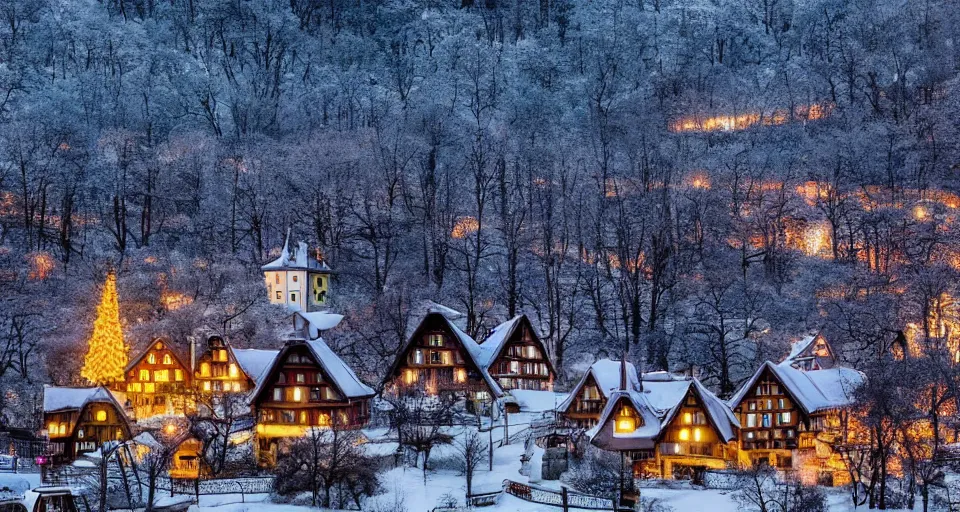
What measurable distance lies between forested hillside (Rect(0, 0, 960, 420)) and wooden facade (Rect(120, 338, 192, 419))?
17.0 feet

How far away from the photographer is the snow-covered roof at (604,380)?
73.3m

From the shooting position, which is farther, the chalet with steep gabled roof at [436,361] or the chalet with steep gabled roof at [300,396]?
the chalet with steep gabled roof at [436,361]

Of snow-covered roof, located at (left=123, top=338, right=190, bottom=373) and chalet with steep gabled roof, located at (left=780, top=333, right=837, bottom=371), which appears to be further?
snow-covered roof, located at (left=123, top=338, right=190, bottom=373)

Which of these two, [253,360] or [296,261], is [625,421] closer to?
[253,360]

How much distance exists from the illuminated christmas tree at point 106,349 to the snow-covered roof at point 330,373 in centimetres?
1279

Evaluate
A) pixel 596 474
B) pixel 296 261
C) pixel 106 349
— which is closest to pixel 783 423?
pixel 596 474

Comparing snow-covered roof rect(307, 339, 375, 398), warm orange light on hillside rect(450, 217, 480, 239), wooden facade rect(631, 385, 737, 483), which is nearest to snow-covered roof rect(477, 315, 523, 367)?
snow-covered roof rect(307, 339, 375, 398)

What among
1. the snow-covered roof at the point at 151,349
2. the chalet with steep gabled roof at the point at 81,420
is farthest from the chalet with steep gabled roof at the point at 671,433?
the snow-covered roof at the point at 151,349

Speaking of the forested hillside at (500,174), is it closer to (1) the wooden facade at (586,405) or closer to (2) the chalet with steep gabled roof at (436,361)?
(2) the chalet with steep gabled roof at (436,361)

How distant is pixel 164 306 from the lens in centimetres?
9506

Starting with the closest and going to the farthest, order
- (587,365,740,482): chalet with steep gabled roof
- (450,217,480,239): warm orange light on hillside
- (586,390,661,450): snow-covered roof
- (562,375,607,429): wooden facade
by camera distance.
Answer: (586,390,661,450): snow-covered roof → (587,365,740,482): chalet with steep gabled roof → (562,375,607,429): wooden facade → (450,217,480,239): warm orange light on hillside

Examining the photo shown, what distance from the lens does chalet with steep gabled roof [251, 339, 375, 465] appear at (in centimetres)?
7225

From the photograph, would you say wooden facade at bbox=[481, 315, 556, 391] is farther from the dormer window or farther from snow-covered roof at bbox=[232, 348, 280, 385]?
snow-covered roof at bbox=[232, 348, 280, 385]

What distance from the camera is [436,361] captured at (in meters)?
80.3
